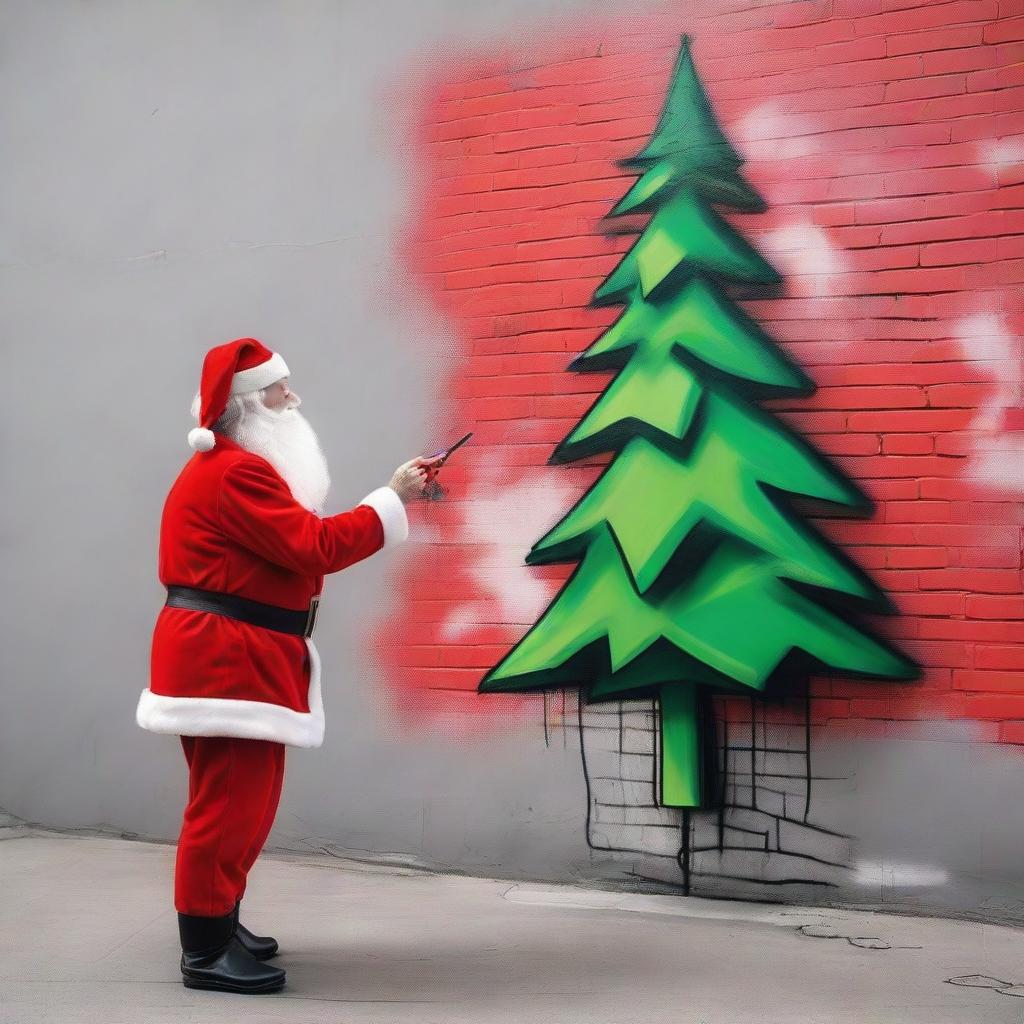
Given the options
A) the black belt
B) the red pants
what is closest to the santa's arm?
the black belt

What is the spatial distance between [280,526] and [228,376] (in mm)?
460

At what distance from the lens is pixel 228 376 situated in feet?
10.9

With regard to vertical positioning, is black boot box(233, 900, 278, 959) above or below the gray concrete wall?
below

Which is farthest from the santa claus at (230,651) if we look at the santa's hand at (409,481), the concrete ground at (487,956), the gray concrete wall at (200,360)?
the gray concrete wall at (200,360)

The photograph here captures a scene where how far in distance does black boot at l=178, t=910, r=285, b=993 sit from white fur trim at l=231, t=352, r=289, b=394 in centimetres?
139

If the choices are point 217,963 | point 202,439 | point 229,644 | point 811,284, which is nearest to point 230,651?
point 229,644

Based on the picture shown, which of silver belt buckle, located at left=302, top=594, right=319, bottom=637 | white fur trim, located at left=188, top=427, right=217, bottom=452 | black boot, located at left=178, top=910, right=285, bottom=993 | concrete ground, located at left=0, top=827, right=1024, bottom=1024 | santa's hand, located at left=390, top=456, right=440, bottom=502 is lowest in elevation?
concrete ground, located at left=0, top=827, right=1024, bottom=1024

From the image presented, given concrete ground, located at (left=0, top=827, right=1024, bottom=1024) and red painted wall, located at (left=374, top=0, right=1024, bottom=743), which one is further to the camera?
red painted wall, located at (left=374, top=0, right=1024, bottom=743)

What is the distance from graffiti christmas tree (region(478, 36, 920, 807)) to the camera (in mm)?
3994

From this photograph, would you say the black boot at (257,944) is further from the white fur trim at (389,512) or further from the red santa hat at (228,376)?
the red santa hat at (228,376)

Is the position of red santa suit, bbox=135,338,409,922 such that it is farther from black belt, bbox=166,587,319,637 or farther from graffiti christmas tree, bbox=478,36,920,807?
graffiti christmas tree, bbox=478,36,920,807

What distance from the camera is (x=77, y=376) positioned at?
203 inches

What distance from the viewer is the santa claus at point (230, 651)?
3166 mm

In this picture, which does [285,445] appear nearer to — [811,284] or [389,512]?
[389,512]
